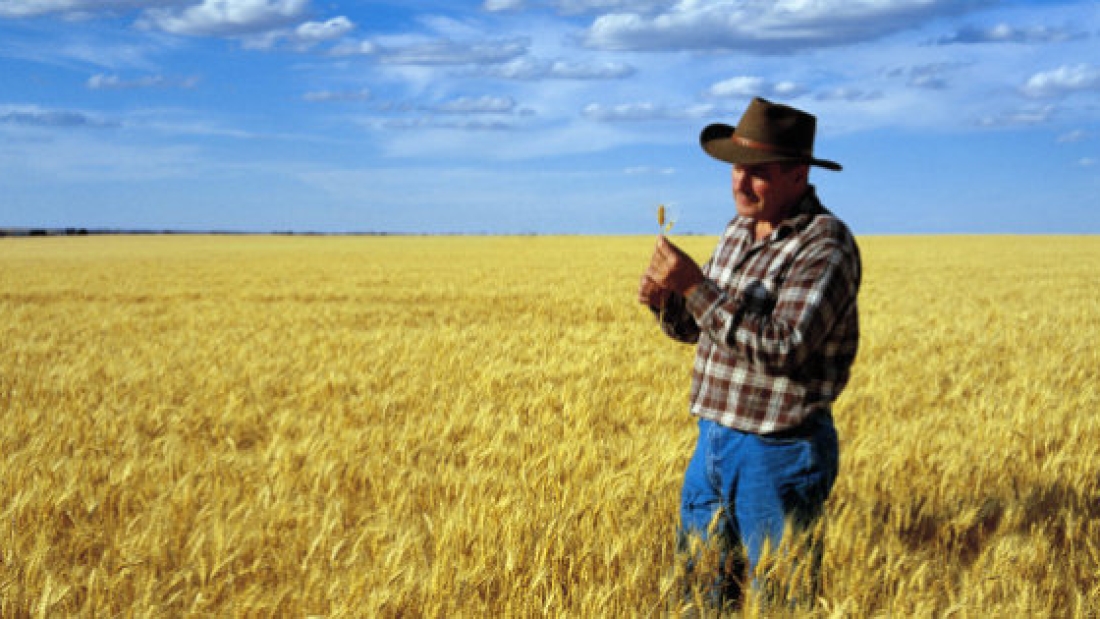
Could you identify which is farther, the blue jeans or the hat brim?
the blue jeans

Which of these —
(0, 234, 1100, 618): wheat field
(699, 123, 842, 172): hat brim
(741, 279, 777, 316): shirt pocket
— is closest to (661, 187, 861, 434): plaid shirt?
(741, 279, 777, 316): shirt pocket

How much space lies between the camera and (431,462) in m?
4.78

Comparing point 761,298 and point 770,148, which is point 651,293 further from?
point 770,148

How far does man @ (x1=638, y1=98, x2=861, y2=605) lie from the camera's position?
8.18ft

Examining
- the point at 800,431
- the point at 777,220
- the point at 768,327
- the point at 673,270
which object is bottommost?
the point at 800,431

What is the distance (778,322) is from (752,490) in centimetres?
55

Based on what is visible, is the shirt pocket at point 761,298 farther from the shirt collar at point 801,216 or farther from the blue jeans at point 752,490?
the blue jeans at point 752,490

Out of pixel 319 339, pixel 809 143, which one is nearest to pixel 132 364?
pixel 319 339

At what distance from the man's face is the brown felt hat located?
2.0 inches

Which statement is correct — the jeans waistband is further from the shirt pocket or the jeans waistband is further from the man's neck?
the man's neck

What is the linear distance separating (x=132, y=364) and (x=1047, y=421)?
7433 mm

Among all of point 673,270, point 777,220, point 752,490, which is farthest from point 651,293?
point 752,490

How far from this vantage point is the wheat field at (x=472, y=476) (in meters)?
2.95

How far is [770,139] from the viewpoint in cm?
257
